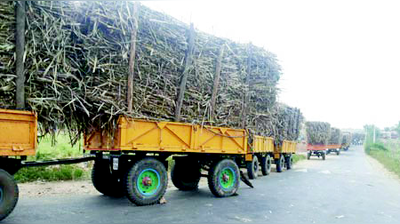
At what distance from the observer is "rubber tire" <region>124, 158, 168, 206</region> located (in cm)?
704

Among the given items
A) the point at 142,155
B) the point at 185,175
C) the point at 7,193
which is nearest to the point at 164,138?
the point at 142,155

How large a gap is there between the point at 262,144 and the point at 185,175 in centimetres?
517

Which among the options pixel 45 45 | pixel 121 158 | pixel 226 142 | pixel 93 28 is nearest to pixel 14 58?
pixel 45 45

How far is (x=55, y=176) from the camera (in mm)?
10461

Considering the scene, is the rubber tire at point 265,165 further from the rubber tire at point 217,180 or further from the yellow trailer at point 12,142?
the yellow trailer at point 12,142

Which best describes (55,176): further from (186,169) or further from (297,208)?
(297,208)

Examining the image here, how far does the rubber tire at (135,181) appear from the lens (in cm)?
704

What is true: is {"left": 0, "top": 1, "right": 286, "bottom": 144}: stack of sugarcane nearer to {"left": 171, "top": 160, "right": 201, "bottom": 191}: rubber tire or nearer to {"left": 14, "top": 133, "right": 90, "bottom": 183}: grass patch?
{"left": 171, "top": 160, "right": 201, "bottom": 191}: rubber tire

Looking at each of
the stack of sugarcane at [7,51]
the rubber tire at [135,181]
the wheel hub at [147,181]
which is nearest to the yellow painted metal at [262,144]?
the rubber tire at [135,181]

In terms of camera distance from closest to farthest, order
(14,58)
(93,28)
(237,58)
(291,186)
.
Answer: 1. (14,58)
2. (93,28)
3. (237,58)
4. (291,186)

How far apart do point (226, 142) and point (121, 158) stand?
306cm

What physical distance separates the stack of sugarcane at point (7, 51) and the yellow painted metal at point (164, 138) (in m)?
2.07

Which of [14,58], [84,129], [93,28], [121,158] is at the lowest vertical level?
[121,158]

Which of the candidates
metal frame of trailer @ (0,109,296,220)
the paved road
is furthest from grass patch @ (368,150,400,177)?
metal frame of trailer @ (0,109,296,220)
